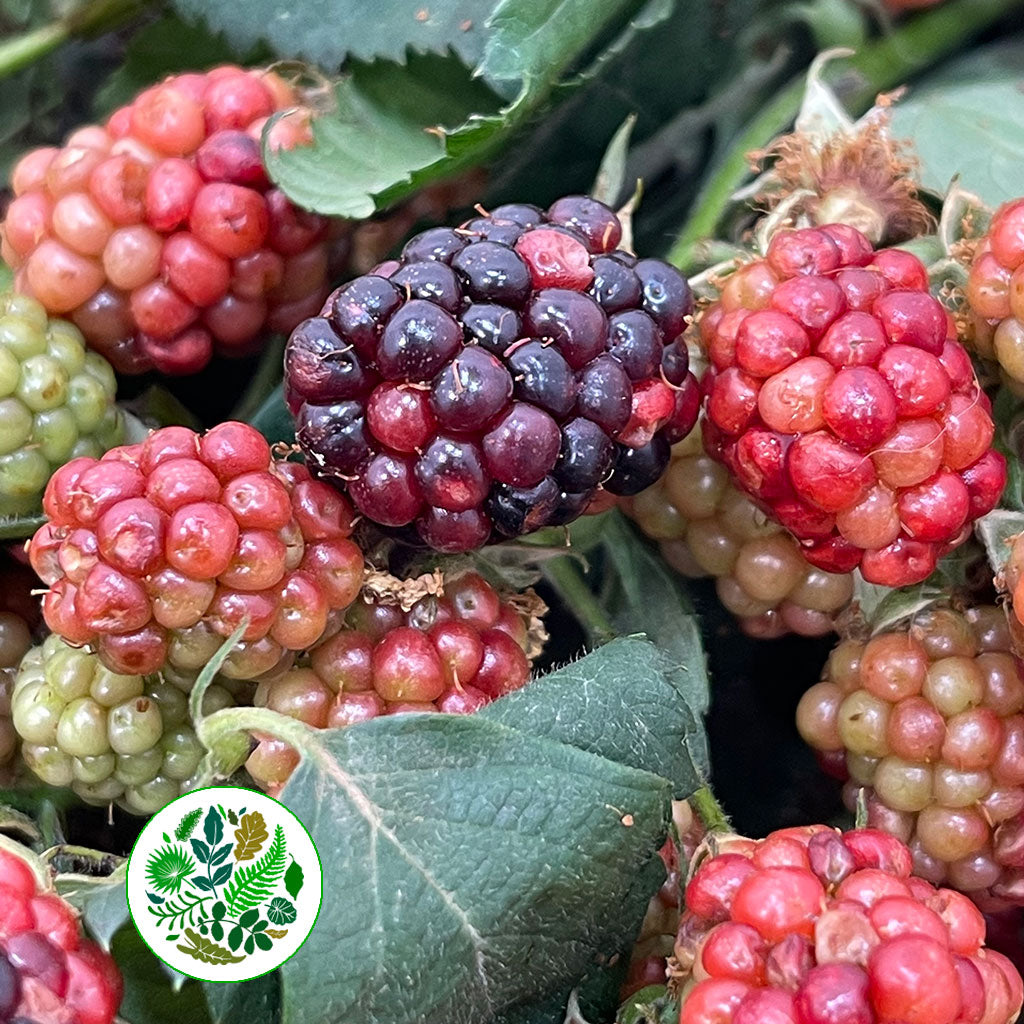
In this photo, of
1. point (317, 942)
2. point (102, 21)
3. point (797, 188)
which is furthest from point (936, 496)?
point (102, 21)

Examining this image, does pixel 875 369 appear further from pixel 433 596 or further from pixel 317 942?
pixel 317 942

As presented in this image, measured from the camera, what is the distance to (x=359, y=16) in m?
1.02

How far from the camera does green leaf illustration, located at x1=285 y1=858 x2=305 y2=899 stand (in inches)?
24.9

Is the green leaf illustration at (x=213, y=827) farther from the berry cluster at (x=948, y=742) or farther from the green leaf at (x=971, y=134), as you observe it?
the green leaf at (x=971, y=134)

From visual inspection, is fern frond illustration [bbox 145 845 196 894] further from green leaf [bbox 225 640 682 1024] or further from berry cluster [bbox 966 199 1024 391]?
berry cluster [bbox 966 199 1024 391]

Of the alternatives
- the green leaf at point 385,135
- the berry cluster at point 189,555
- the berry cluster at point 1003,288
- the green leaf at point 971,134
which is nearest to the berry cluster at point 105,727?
the berry cluster at point 189,555

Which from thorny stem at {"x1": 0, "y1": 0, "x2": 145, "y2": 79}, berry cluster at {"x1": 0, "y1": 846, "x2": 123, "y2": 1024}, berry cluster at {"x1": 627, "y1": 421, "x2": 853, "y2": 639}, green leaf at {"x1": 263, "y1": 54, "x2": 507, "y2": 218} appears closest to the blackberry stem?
berry cluster at {"x1": 627, "y1": 421, "x2": 853, "y2": 639}

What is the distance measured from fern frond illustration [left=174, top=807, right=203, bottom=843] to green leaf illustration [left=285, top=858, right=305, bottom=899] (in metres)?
0.06

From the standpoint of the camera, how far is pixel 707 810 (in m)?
0.79

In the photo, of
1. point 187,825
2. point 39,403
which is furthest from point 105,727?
point 39,403

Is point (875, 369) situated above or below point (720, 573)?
above

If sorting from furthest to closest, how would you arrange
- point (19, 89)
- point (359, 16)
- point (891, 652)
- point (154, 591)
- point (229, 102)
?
1. point (19, 89)
2. point (359, 16)
3. point (229, 102)
4. point (891, 652)
5. point (154, 591)

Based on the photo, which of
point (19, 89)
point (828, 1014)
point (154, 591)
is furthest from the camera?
point (19, 89)

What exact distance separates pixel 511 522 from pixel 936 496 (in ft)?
0.82
